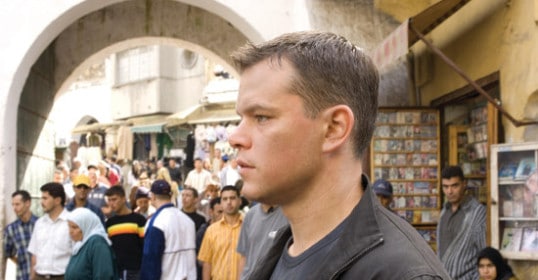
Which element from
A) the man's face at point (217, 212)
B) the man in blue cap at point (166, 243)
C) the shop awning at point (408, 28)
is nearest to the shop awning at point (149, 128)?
the man's face at point (217, 212)

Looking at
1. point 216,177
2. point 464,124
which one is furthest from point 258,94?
point 216,177

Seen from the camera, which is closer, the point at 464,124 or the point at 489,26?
the point at 489,26

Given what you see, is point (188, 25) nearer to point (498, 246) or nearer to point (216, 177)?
point (216, 177)

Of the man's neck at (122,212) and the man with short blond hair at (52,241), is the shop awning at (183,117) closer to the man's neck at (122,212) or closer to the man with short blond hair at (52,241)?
the man's neck at (122,212)

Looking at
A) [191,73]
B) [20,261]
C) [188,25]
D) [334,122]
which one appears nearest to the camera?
[334,122]

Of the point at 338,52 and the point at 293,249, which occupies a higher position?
the point at 338,52

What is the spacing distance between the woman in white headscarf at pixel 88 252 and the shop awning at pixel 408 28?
299 centimetres

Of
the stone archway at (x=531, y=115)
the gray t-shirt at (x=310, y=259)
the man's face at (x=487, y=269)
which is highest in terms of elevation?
the stone archway at (x=531, y=115)

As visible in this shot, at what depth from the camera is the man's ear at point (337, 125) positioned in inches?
73.7

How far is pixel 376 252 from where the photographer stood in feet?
5.52

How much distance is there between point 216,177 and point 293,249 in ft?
50.9

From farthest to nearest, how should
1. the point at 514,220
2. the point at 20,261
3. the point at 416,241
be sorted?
the point at 20,261 → the point at 514,220 → the point at 416,241

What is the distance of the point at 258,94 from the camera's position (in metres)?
1.93

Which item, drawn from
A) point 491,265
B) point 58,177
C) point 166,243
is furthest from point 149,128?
point 491,265
